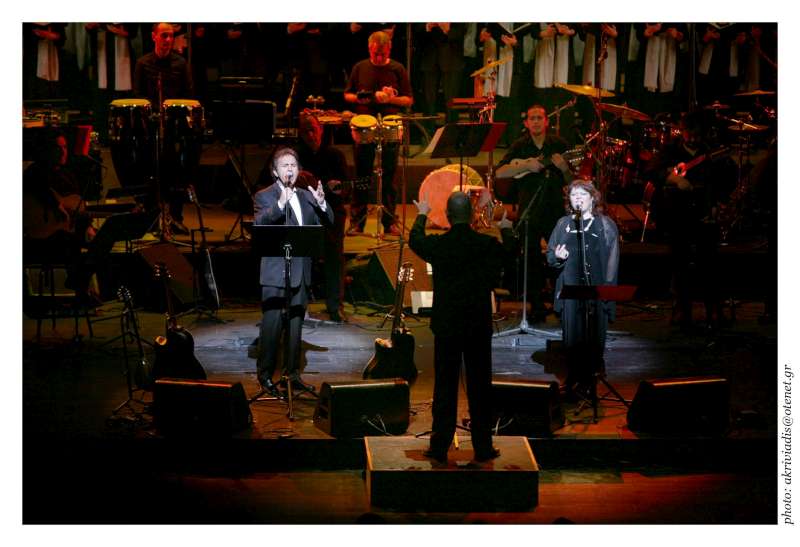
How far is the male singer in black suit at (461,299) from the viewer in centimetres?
768

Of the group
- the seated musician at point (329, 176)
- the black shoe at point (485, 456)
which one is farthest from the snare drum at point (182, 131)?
the black shoe at point (485, 456)

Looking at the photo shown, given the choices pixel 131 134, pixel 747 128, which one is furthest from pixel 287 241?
pixel 747 128

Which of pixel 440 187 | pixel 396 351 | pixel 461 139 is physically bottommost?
pixel 396 351

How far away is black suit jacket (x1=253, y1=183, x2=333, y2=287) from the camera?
9250mm

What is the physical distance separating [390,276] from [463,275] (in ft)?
12.9

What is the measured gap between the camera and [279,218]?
30.9 feet

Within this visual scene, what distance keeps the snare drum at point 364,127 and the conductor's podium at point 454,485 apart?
550 centimetres

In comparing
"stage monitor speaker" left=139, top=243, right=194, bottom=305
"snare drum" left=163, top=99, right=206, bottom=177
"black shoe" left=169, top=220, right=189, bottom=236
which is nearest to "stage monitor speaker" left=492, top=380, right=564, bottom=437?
"stage monitor speaker" left=139, top=243, right=194, bottom=305

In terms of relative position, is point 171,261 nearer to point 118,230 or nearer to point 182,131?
point 118,230

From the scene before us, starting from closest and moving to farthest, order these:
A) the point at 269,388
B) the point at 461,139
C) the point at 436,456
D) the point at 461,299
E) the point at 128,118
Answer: the point at 461,299 < the point at 436,456 < the point at 269,388 < the point at 461,139 < the point at 128,118

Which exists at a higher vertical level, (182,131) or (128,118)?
(128,118)

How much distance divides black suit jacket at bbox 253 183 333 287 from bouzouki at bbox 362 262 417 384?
76 cm

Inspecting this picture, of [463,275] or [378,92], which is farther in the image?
[378,92]

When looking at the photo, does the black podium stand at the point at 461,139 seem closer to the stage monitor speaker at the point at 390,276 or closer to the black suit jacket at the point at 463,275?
the stage monitor speaker at the point at 390,276
